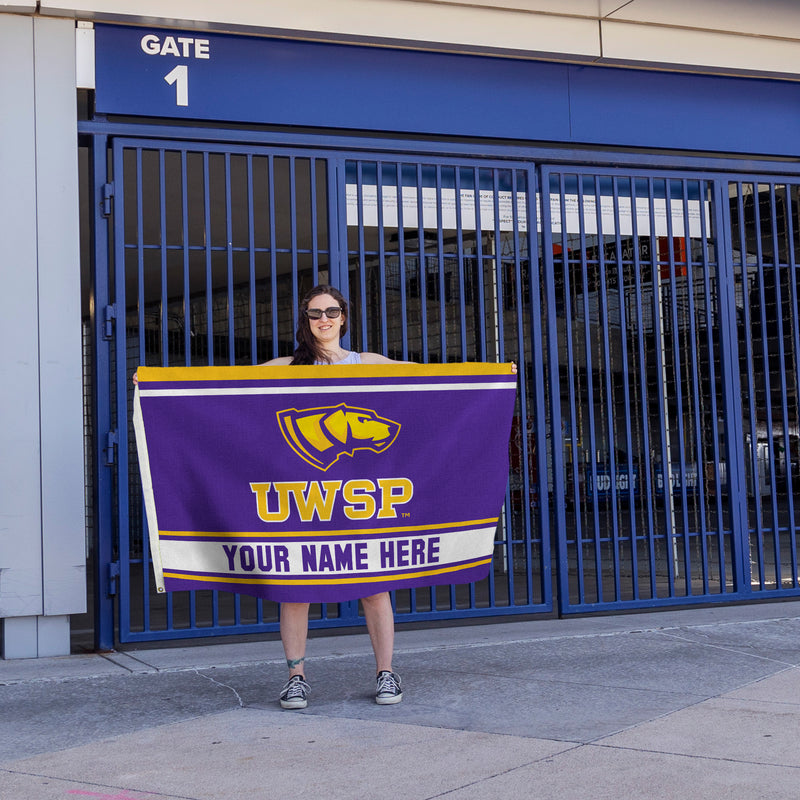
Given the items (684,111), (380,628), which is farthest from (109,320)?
(684,111)

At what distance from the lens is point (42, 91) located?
590cm

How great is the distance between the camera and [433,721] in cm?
420

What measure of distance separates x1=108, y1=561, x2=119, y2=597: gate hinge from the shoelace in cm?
204

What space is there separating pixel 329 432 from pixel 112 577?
2.00m

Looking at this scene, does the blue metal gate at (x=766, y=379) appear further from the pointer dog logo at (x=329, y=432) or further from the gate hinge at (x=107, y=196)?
the gate hinge at (x=107, y=196)

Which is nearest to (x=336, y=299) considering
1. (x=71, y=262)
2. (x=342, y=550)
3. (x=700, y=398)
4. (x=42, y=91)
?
(x=342, y=550)

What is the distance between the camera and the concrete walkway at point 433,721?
11.1 ft

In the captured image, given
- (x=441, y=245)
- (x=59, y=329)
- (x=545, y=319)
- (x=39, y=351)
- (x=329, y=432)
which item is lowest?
(x=329, y=432)

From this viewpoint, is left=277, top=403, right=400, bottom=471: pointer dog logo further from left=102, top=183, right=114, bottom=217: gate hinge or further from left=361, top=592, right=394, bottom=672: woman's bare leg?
left=102, top=183, right=114, bottom=217: gate hinge

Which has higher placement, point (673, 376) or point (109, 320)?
point (109, 320)

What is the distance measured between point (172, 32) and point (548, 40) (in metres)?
2.31

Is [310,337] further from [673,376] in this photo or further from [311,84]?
[673,376]

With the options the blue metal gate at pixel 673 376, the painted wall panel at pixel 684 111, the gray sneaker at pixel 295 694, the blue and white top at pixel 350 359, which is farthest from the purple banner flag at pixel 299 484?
the painted wall panel at pixel 684 111

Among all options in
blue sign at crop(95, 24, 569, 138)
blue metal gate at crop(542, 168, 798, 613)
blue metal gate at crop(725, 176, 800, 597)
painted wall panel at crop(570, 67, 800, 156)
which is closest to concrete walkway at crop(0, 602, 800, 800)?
blue metal gate at crop(542, 168, 798, 613)
